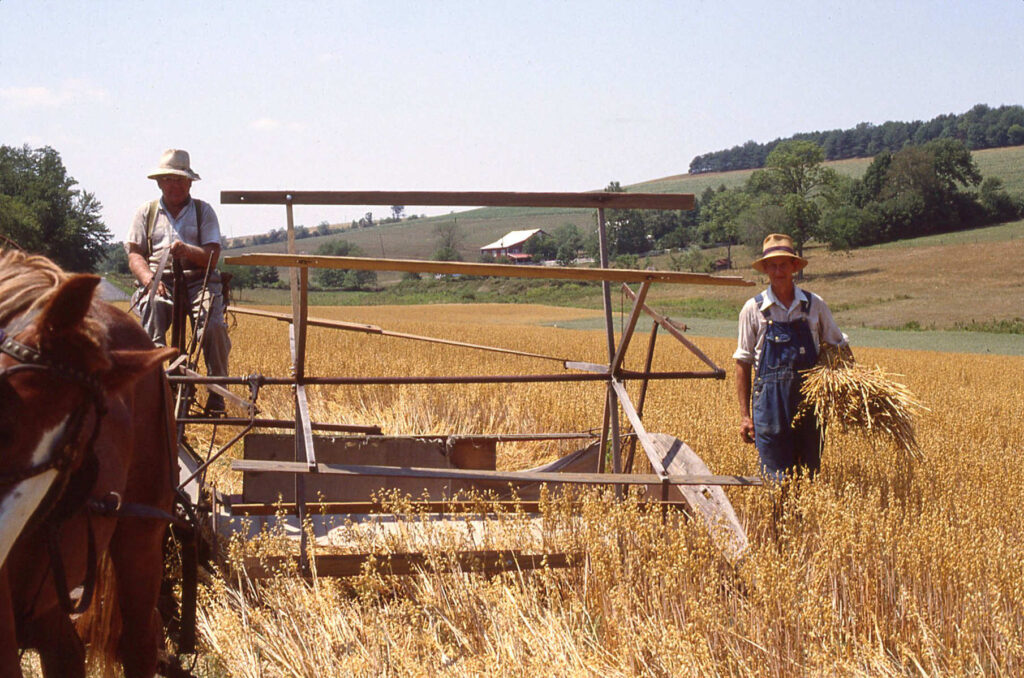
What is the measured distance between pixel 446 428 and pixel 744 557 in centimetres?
594

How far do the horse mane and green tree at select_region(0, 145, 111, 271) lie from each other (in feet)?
196

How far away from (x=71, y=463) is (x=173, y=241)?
12.3 feet

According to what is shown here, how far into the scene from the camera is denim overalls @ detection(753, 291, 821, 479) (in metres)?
5.36

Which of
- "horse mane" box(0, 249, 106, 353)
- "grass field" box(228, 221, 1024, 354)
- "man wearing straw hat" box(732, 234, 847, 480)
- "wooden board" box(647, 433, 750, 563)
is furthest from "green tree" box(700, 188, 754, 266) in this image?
"horse mane" box(0, 249, 106, 353)

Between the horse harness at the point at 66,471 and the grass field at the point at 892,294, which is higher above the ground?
the horse harness at the point at 66,471

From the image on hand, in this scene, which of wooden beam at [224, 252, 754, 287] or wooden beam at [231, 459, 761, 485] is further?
wooden beam at [224, 252, 754, 287]

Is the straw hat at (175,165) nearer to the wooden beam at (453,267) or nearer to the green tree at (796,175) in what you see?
the wooden beam at (453,267)

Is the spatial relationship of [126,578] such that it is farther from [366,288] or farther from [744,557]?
[366,288]

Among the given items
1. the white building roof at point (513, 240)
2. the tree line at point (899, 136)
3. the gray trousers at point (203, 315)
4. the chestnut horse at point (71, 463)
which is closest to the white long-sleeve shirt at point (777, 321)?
the white building roof at point (513, 240)

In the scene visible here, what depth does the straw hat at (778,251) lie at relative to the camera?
5.33 m

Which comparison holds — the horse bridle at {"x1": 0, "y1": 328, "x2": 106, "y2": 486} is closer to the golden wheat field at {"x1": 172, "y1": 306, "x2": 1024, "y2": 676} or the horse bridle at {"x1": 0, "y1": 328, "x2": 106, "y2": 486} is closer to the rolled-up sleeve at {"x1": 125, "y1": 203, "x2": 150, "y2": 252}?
the golden wheat field at {"x1": 172, "y1": 306, "x2": 1024, "y2": 676}

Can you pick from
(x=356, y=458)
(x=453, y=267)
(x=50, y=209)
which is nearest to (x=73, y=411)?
(x=453, y=267)

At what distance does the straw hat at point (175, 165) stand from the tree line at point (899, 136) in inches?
3769

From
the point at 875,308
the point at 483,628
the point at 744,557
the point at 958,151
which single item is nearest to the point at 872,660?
the point at 744,557
